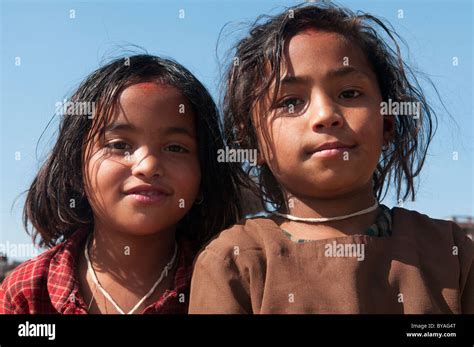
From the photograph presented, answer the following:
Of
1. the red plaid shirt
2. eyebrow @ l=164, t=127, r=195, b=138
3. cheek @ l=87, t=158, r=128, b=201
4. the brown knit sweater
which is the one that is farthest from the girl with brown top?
cheek @ l=87, t=158, r=128, b=201

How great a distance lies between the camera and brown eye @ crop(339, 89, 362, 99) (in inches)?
84.5

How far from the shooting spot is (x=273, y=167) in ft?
7.38

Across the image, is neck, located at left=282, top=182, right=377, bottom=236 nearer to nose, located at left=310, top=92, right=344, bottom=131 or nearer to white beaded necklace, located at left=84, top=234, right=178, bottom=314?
nose, located at left=310, top=92, right=344, bottom=131

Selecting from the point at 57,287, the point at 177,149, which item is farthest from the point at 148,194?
the point at 57,287

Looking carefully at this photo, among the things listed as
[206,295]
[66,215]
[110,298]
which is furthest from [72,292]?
[206,295]

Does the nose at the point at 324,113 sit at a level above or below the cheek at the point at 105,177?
above

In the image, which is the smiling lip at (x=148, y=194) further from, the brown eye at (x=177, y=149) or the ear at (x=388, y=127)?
the ear at (x=388, y=127)

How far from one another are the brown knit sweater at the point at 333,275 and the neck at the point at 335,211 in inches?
4.7

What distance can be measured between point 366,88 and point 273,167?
15.2 inches

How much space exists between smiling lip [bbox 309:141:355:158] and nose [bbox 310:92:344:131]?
5 cm

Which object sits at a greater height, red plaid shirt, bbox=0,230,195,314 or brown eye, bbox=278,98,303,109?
brown eye, bbox=278,98,303,109

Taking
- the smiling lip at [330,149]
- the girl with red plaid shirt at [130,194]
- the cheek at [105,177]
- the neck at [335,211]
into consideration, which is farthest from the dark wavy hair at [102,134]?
the smiling lip at [330,149]

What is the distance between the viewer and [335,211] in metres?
2.21

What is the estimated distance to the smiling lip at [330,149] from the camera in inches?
81.7
